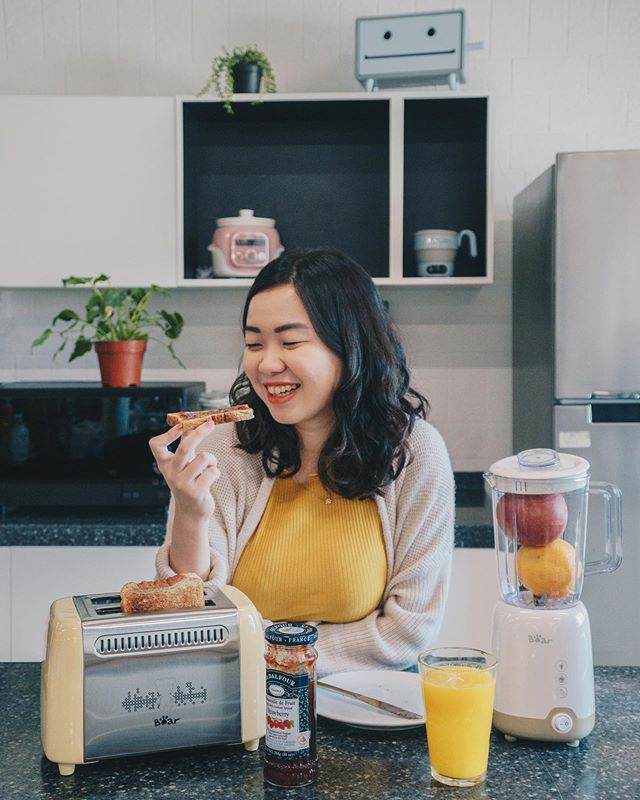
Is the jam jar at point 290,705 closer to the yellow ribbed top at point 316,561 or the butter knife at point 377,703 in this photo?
the butter knife at point 377,703

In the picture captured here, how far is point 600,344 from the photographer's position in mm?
2447

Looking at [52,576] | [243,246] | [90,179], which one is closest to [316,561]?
[52,576]

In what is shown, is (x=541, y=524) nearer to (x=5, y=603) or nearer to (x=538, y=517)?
(x=538, y=517)

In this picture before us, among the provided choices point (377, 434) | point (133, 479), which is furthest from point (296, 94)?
point (377, 434)

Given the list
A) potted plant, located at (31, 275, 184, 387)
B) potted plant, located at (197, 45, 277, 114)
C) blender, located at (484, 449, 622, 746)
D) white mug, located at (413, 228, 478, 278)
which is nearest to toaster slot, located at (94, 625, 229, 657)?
blender, located at (484, 449, 622, 746)

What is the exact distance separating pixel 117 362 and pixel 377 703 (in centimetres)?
171

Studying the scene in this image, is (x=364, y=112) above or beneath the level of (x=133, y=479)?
above

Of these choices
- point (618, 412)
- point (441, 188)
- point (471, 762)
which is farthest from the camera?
point (441, 188)

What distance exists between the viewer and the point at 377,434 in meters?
1.62

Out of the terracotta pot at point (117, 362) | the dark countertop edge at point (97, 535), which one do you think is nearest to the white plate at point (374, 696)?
the dark countertop edge at point (97, 535)

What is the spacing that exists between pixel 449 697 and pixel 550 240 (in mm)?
1714

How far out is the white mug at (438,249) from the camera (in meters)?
2.86

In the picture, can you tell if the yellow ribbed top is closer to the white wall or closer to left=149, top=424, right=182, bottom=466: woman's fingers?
left=149, top=424, right=182, bottom=466: woman's fingers

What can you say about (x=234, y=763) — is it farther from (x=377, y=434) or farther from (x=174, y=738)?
(x=377, y=434)
